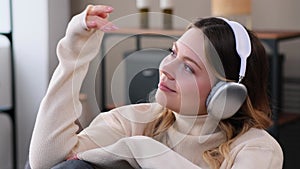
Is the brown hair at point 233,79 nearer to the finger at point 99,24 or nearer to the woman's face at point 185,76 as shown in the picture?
the woman's face at point 185,76

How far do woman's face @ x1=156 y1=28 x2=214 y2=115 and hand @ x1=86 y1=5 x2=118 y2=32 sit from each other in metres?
0.13

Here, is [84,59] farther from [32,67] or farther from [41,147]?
[32,67]

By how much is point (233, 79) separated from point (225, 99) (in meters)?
0.06

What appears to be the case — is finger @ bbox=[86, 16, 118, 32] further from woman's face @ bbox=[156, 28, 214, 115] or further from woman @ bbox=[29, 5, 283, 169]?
woman's face @ bbox=[156, 28, 214, 115]

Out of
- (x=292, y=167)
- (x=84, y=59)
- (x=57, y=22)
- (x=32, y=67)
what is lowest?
(x=292, y=167)

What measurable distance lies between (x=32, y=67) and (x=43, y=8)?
316 mm

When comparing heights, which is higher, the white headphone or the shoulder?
the white headphone

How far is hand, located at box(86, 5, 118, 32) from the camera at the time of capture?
45.5 inches

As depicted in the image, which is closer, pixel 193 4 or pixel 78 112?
pixel 78 112

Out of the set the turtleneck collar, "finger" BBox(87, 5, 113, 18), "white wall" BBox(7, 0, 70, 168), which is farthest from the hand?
"white wall" BBox(7, 0, 70, 168)

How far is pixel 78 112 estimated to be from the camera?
1.28 meters

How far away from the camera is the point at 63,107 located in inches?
50.2

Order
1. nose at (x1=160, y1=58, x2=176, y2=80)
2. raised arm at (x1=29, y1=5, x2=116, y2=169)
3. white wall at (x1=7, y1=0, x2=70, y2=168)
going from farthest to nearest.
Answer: white wall at (x1=7, y1=0, x2=70, y2=168) → raised arm at (x1=29, y1=5, x2=116, y2=169) → nose at (x1=160, y1=58, x2=176, y2=80)

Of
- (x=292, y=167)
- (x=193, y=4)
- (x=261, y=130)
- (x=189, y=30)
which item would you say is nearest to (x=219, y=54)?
(x=189, y=30)
